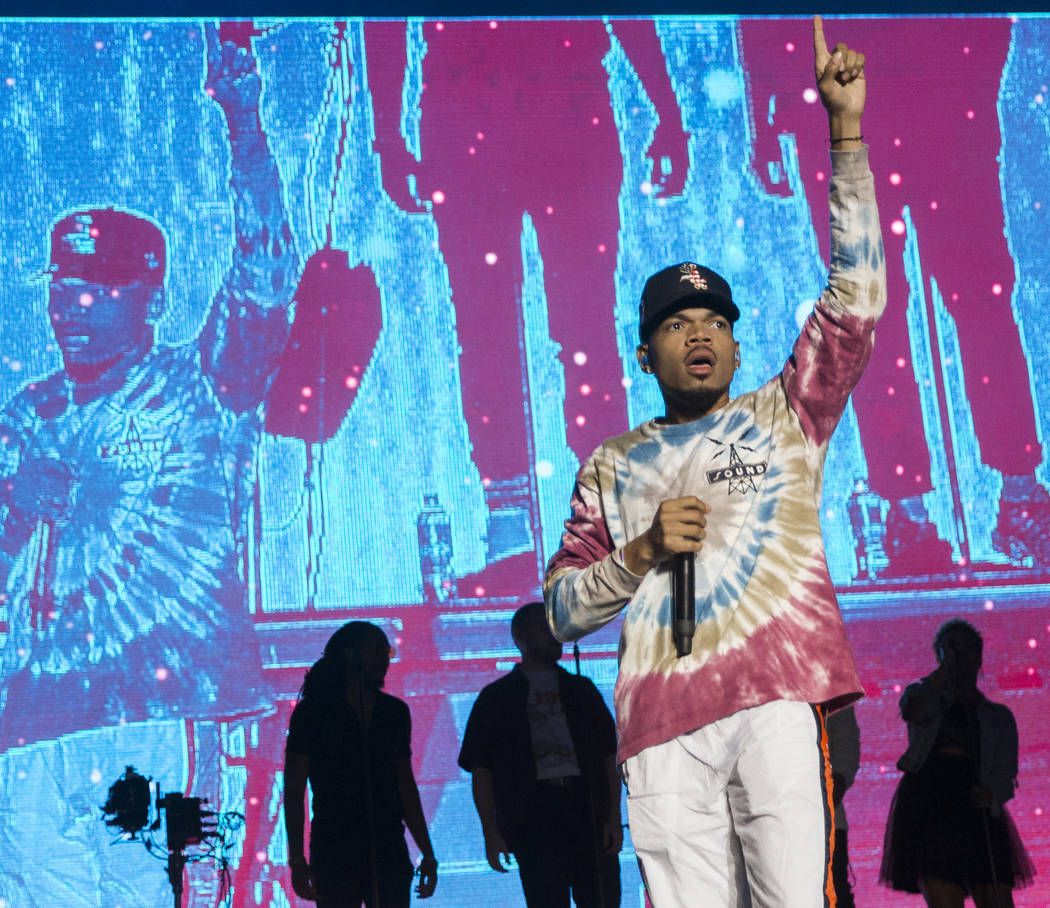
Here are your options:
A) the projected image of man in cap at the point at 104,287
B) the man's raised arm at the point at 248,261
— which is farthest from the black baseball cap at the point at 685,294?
the projected image of man in cap at the point at 104,287

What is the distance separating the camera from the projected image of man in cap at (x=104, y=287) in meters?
4.22

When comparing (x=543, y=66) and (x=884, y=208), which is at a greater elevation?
(x=543, y=66)

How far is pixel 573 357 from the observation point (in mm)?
4320

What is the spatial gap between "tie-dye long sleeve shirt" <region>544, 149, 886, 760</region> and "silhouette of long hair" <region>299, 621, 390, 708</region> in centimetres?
156

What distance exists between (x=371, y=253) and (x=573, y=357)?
28.6 inches

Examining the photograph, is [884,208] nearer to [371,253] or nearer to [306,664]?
[371,253]

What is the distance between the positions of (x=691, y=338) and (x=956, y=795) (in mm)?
2190

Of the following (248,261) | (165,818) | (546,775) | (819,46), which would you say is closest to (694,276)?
(819,46)

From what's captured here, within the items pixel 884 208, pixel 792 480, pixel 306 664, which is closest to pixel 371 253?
pixel 306 664

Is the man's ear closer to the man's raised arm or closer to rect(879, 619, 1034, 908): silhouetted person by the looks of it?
the man's raised arm

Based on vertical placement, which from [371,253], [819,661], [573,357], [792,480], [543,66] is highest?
[543,66]

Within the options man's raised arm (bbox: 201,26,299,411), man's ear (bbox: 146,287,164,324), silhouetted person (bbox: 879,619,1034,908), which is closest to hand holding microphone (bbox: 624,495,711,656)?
silhouetted person (bbox: 879,619,1034,908)

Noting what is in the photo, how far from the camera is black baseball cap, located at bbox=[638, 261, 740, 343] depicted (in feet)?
6.25

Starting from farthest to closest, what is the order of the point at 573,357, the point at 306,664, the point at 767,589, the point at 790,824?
1. the point at 573,357
2. the point at 306,664
3. the point at 767,589
4. the point at 790,824
